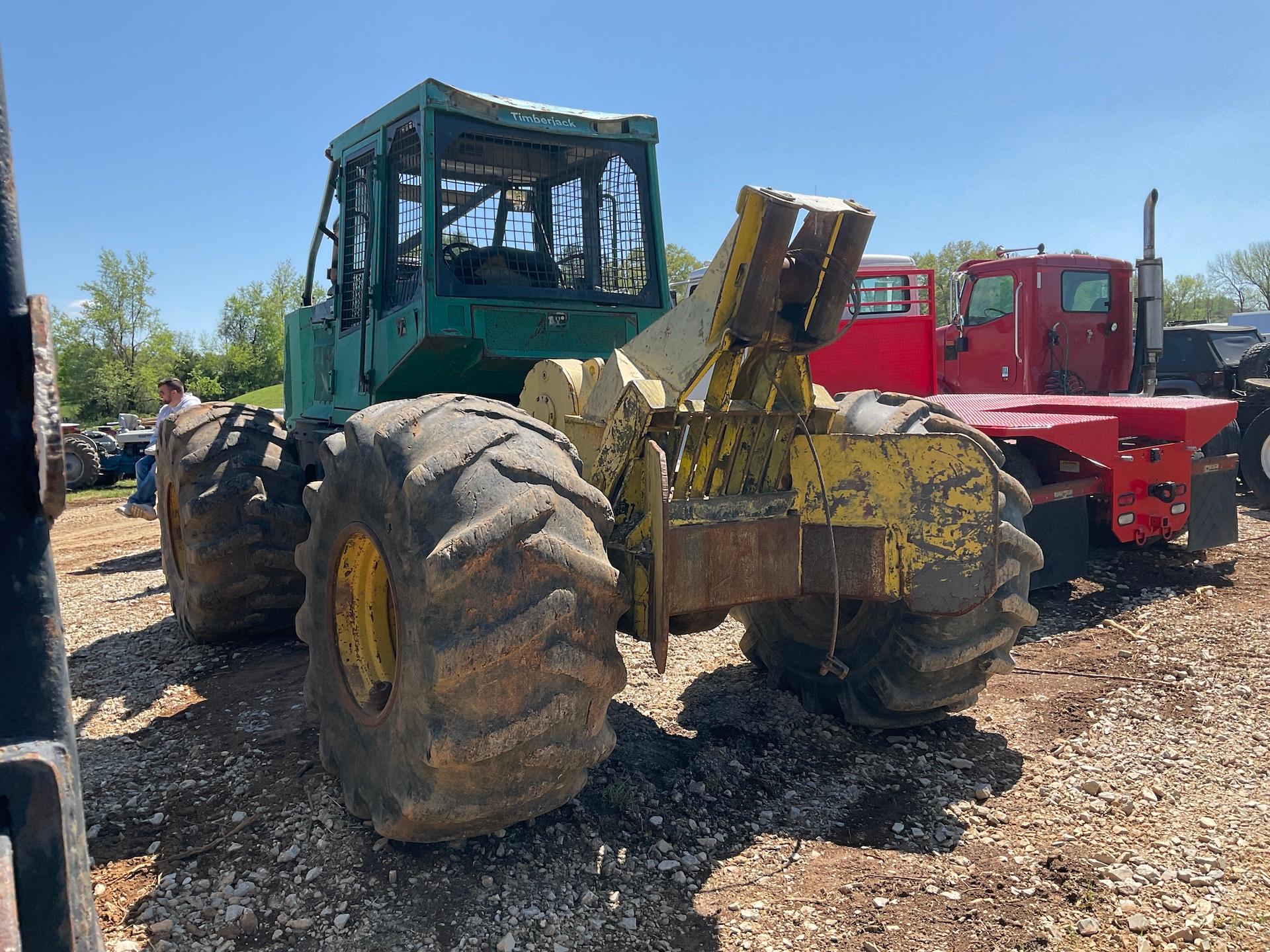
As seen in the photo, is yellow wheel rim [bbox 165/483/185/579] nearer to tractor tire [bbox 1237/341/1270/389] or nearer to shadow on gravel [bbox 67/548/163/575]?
shadow on gravel [bbox 67/548/163/575]

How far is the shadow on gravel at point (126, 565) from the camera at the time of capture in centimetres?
914

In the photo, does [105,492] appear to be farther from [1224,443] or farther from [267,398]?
[267,398]

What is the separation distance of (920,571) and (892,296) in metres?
7.01

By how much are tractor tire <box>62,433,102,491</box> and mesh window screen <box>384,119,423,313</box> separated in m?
14.1

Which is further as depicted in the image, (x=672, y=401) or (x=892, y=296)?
(x=892, y=296)

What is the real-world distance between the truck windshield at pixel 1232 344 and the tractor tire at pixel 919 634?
11.2m

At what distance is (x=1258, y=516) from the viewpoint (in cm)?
977

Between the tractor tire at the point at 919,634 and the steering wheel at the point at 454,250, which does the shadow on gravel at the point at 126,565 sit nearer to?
the steering wheel at the point at 454,250

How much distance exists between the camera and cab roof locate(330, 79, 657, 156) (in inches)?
165

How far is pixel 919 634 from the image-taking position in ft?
11.7

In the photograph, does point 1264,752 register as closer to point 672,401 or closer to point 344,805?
point 672,401

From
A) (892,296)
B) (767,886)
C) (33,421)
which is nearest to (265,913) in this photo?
(767,886)

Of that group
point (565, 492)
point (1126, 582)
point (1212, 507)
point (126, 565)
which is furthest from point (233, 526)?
point (1212, 507)

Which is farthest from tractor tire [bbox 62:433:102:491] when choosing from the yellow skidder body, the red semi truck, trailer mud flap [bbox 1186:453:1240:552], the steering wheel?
trailer mud flap [bbox 1186:453:1240:552]
